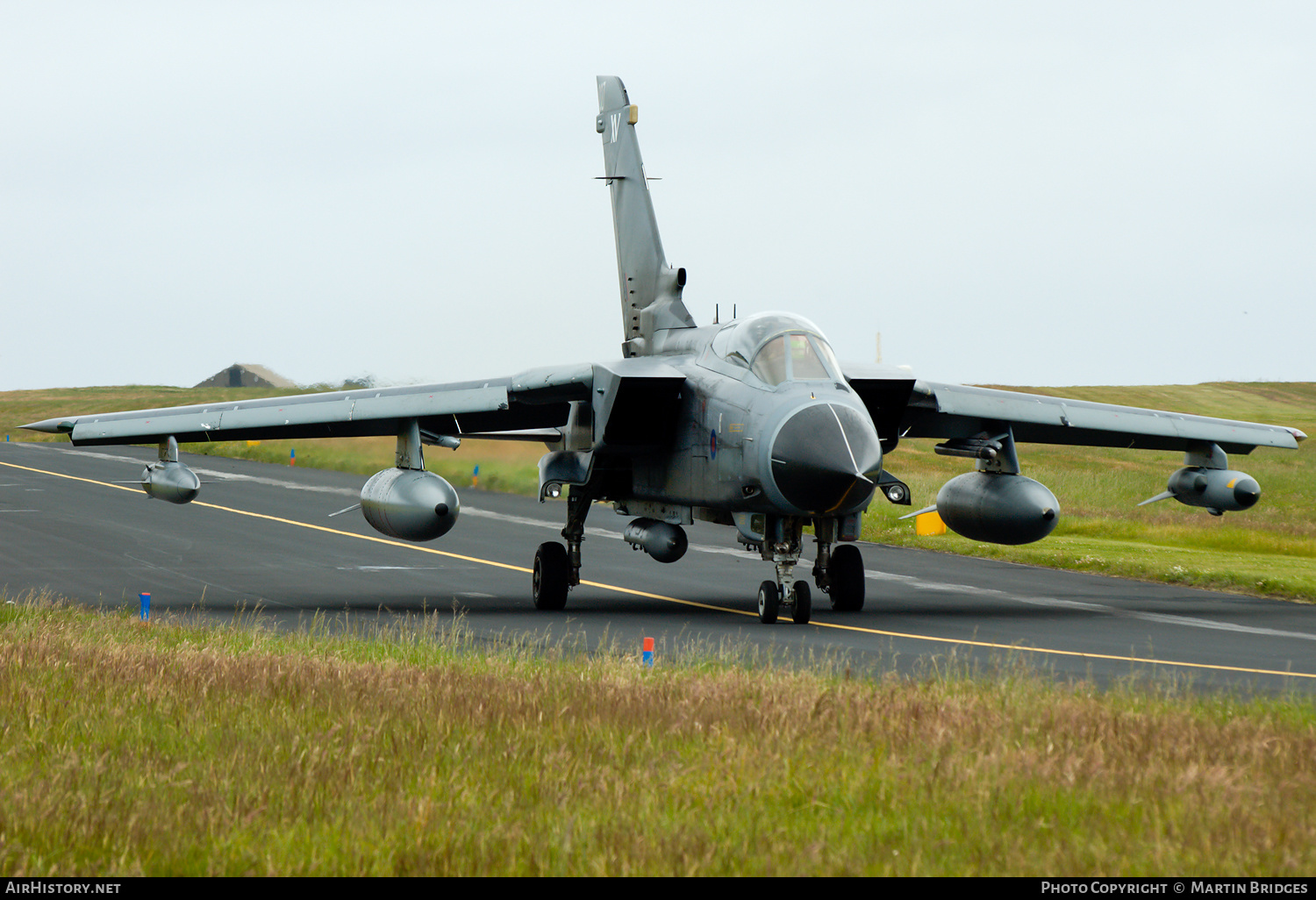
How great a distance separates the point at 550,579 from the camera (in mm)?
18812

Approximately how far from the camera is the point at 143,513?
33.6 metres

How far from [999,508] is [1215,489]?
13.0 ft

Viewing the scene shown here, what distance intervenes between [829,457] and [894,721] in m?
6.74

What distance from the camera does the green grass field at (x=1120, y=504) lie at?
24.8 meters

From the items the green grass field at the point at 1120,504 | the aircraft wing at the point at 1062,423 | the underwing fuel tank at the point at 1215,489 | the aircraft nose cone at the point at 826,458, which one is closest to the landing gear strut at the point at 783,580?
the aircraft nose cone at the point at 826,458

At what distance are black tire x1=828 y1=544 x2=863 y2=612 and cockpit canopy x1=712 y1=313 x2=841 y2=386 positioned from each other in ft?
11.5

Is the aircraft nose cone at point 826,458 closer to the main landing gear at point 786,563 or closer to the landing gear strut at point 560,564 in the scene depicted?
the main landing gear at point 786,563

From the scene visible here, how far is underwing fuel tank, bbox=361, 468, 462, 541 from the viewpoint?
1755 cm

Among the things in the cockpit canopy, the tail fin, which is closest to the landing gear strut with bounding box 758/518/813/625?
the cockpit canopy

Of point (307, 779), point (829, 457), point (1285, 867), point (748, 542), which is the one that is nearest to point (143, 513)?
point (748, 542)

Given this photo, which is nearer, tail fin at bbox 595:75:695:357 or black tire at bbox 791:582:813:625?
black tire at bbox 791:582:813:625

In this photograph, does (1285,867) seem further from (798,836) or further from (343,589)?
(343,589)

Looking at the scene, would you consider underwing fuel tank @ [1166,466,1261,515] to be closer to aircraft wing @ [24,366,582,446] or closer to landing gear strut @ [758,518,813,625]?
landing gear strut @ [758,518,813,625]

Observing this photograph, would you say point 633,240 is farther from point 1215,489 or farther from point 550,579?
point 1215,489
